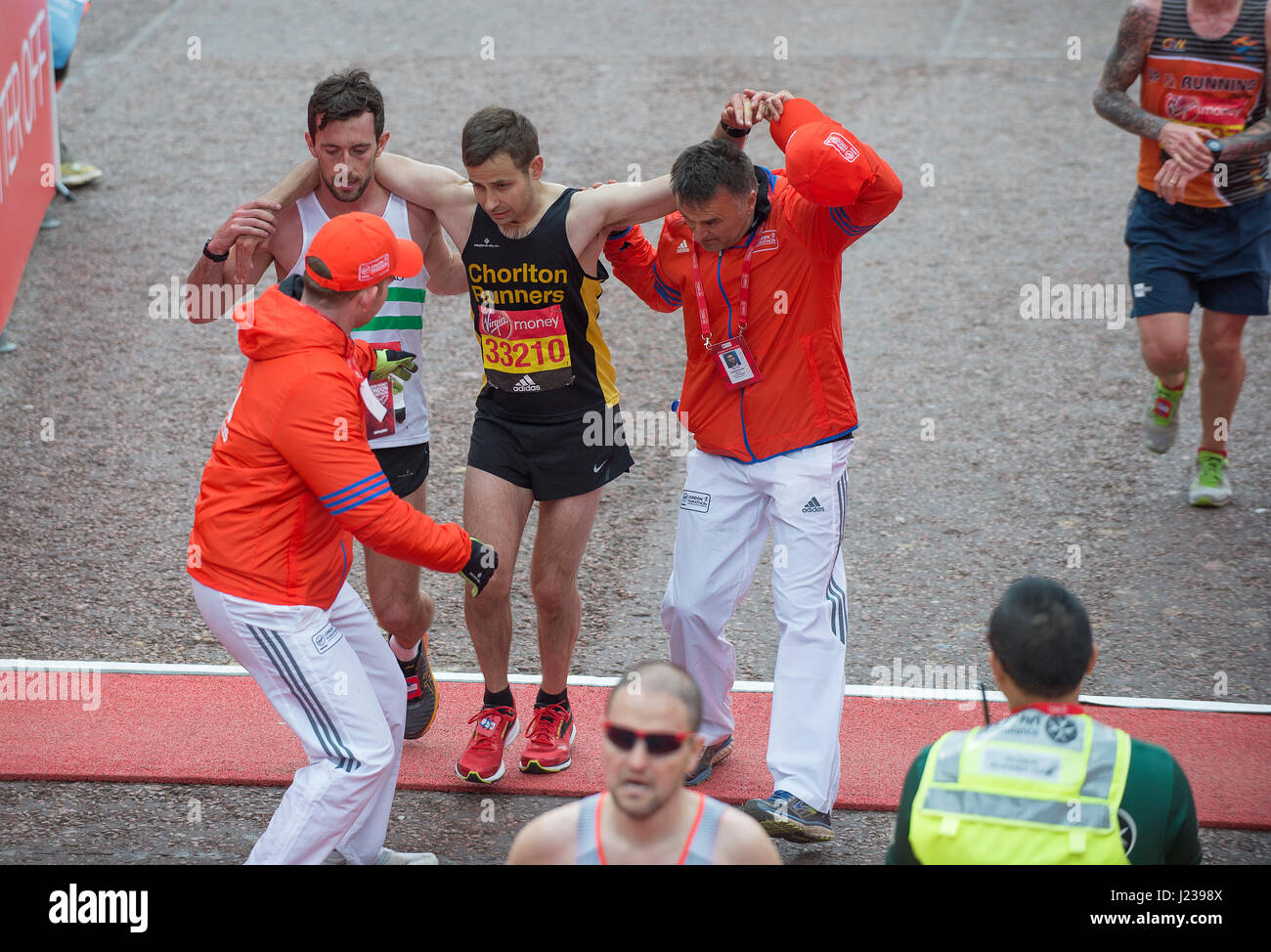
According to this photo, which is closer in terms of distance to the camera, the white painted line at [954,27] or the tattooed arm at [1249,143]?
the tattooed arm at [1249,143]

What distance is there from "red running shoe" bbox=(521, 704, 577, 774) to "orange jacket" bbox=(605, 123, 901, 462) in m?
1.20

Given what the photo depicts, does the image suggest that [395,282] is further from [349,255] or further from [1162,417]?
[1162,417]

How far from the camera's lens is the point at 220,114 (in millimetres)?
12953

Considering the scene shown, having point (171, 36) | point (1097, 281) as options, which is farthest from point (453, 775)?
point (171, 36)

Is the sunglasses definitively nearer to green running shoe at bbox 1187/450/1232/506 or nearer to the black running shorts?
the black running shorts

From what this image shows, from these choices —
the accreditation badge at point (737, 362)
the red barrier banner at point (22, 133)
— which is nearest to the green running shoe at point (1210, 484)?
the accreditation badge at point (737, 362)

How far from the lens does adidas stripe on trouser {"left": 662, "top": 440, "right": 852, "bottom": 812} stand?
4676 mm

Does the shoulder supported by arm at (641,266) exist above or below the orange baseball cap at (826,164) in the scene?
below

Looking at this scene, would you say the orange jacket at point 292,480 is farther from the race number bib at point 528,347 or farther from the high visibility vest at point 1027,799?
the high visibility vest at point 1027,799

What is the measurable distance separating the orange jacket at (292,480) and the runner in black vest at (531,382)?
2.98 feet

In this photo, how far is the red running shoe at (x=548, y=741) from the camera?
17.0ft

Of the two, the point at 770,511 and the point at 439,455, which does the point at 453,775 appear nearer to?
the point at 770,511

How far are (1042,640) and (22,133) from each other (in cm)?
877

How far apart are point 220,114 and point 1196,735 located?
10.7 metres
